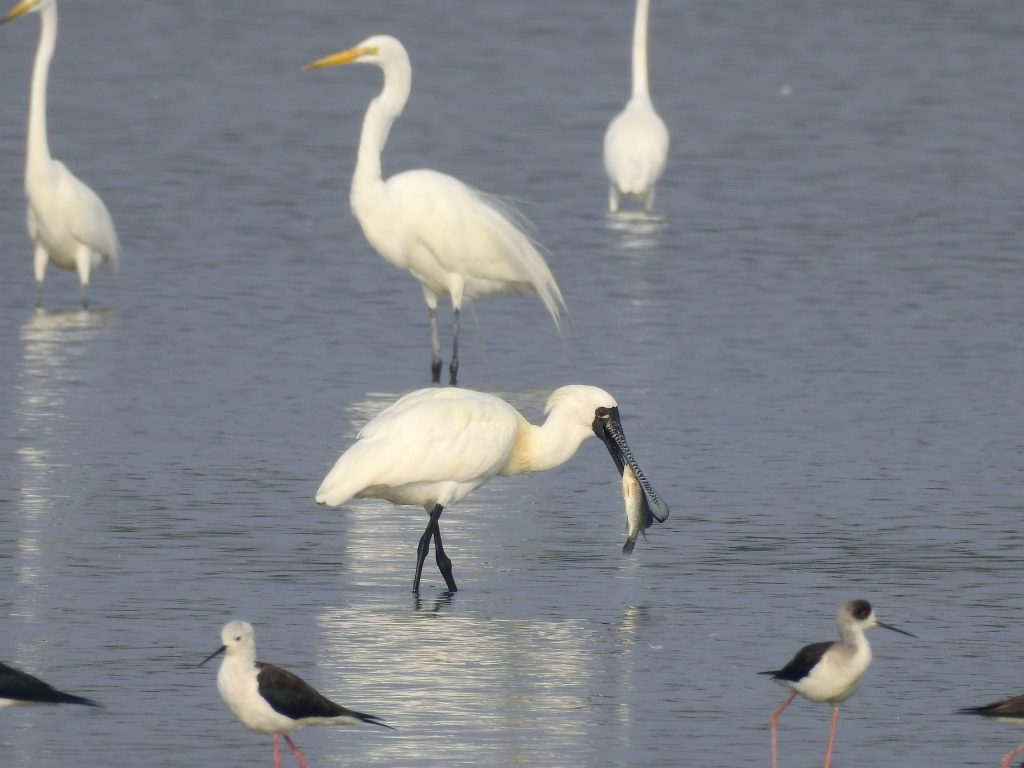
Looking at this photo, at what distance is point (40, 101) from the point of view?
57.3 ft

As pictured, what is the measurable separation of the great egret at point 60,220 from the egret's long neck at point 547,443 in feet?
24.2

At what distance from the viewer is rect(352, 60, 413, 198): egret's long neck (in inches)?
612

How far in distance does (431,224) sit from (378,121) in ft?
2.50

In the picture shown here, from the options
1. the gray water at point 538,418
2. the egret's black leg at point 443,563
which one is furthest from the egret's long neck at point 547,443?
the egret's black leg at point 443,563

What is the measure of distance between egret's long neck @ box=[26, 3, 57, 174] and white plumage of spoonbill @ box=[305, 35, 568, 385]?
238 cm

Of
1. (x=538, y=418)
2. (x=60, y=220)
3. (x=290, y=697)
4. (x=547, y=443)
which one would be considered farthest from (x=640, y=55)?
(x=290, y=697)

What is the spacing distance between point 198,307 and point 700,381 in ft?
12.9

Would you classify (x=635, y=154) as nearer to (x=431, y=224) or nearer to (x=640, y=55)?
(x=640, y=55)

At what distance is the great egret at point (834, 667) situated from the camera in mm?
7387

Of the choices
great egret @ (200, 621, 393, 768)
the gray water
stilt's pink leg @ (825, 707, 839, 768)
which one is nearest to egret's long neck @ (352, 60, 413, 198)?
the gray water

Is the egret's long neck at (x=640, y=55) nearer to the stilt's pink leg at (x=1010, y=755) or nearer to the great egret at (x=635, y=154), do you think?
the great egret at (x=635, y=154)

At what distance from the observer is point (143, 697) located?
320 inches

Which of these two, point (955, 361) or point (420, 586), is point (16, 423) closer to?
point (420, 586)

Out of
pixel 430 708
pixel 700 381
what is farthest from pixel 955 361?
pixel 430 708
